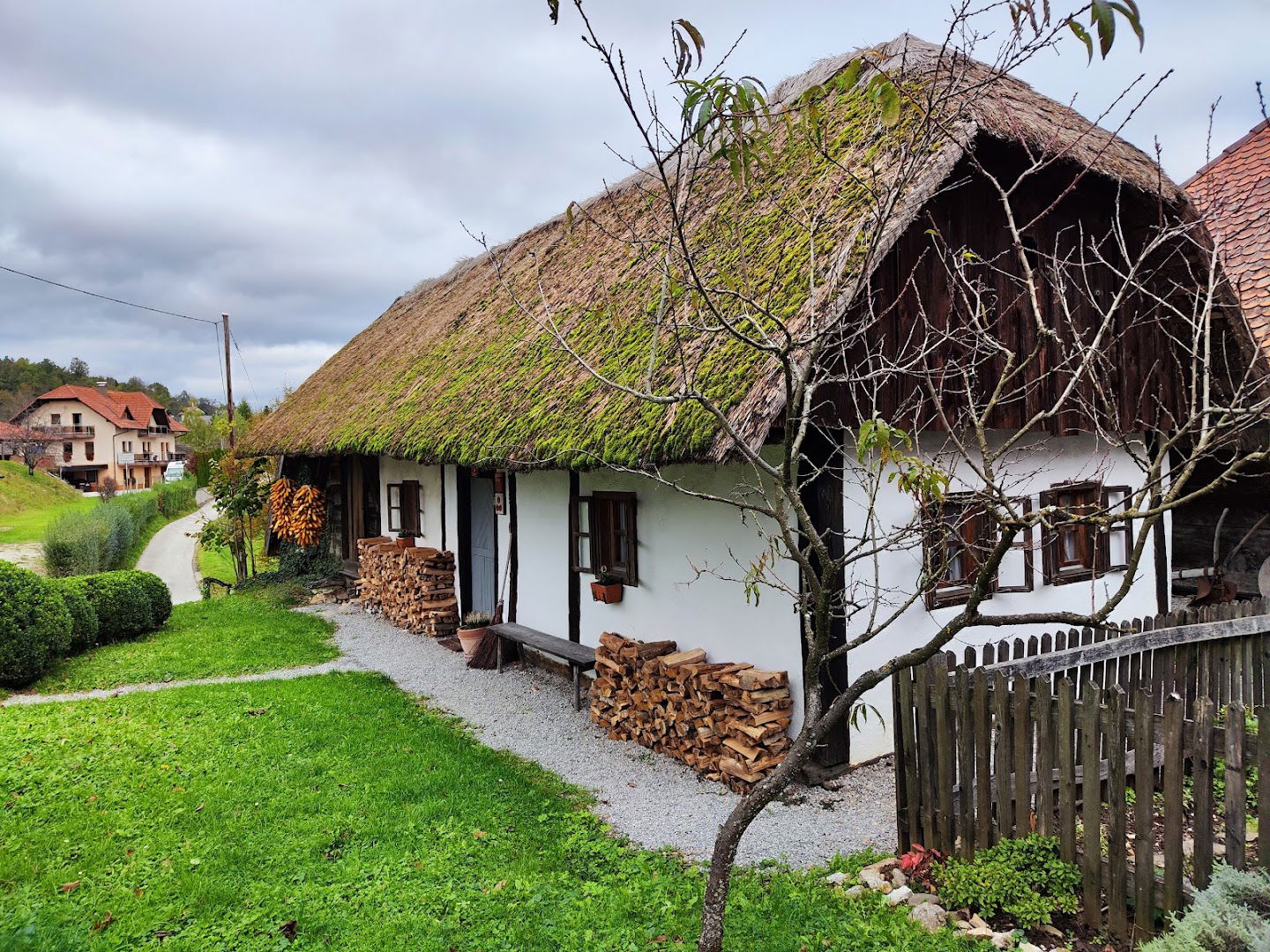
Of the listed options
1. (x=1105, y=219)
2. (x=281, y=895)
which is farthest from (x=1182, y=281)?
(x=281, y=895)

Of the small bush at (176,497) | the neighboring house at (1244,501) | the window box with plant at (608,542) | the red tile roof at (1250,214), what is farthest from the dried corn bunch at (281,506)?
the small bush at (176,497)

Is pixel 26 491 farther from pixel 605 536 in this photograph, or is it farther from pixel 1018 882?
pixel 1018 882

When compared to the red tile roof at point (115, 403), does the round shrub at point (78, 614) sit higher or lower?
lower

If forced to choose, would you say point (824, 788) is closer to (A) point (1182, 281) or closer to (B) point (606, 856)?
(B) point (606, 856)

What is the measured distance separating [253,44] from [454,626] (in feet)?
23.7

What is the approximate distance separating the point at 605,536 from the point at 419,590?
4244 mm

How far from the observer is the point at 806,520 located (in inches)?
104

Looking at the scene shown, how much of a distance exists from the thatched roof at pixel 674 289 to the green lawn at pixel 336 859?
2.28 meters

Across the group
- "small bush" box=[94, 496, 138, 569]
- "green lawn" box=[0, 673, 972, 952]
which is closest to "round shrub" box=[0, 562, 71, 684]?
"green lawn" box=[0, 673, 972, 952]

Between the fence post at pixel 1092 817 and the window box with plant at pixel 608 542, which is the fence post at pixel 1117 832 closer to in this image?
the fence post at pixel 1092 817

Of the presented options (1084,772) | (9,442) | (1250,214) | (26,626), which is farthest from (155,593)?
(9,442)

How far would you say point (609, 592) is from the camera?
22.1 feet

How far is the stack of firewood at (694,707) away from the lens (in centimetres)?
509

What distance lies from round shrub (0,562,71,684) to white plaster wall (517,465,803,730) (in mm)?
5388
